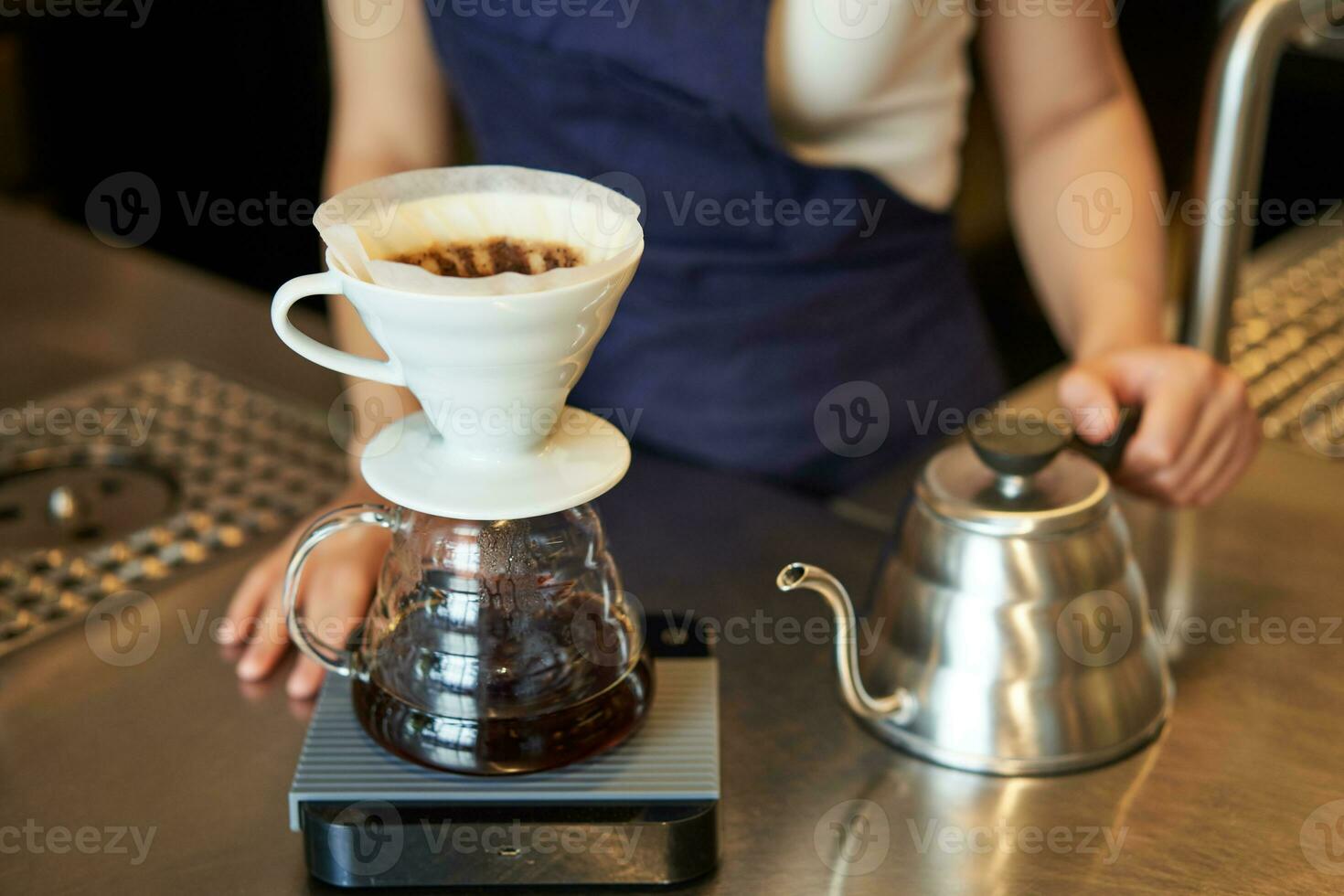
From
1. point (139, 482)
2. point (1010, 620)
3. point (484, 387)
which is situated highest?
point (484, 387)

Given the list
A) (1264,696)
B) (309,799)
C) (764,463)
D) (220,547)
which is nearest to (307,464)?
(220,547)

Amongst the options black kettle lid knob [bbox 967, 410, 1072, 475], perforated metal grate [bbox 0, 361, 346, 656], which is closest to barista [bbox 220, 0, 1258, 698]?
perforated metal grate [bbox 0, 361, 346, 656]

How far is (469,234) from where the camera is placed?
62 centimetres

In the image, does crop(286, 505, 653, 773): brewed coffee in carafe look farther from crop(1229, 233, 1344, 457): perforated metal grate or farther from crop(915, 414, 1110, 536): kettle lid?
crop(1229, 233, 1344, 457): perforated metal grate

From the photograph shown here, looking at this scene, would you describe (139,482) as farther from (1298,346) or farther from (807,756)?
(1298,346)

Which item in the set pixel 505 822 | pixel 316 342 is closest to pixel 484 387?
pixel 316 342

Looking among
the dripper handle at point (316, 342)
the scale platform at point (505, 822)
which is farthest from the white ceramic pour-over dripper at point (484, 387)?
the scale platform at point (505, 822)

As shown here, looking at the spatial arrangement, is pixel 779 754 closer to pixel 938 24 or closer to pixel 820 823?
pixel 820 823

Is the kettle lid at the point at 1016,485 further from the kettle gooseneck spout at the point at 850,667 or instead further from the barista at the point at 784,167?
the barista at the point at 784,167

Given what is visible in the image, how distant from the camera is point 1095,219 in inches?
46.3

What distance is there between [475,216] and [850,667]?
0.34 m

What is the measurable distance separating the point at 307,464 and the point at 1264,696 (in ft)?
2.54

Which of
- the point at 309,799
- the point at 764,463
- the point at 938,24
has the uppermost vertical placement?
the point at 938,24

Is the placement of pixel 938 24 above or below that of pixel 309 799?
above
